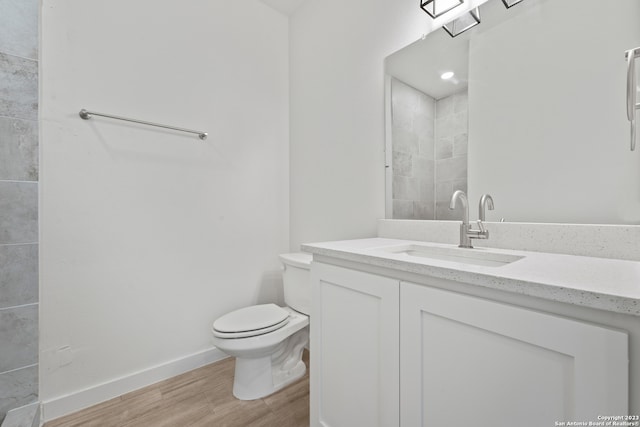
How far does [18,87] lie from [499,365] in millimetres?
2037

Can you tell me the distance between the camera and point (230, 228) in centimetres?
183

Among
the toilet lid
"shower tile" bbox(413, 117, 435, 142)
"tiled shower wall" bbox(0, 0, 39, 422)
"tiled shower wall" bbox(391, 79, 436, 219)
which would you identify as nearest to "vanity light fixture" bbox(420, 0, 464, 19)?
"tiled shower wall" bbox(391, 79, 436, 219)

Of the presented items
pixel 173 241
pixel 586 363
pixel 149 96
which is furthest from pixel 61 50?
pixel 586 363

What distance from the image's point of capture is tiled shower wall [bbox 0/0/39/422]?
1.16 m

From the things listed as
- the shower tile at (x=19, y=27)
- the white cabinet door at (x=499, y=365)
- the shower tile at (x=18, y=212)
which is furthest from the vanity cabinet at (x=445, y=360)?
the shower tile at (x=19, y=27)

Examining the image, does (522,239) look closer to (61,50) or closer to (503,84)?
(503,84)

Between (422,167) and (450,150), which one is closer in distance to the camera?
(450,150)

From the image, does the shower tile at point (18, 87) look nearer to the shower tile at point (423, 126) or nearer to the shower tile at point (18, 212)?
the shower tile at point (18, 212)

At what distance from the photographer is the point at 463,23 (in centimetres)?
117

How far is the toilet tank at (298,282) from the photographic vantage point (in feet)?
5.16

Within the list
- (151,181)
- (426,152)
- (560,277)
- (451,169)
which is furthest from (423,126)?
(151,181)

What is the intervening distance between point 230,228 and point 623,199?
1.85 metres

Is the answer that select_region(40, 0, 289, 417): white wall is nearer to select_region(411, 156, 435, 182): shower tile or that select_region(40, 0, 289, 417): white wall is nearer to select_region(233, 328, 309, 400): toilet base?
select_region(233, 328, 309, 400): toilet base

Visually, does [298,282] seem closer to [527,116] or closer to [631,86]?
[527,116]
